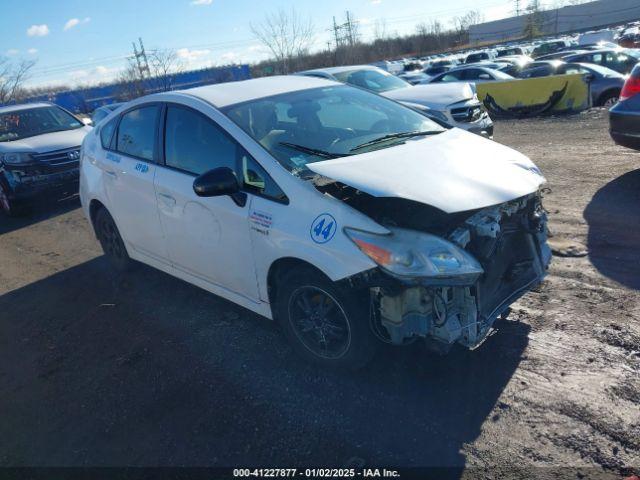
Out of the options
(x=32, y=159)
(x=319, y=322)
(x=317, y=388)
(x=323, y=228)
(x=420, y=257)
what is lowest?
(x=317, y=388)

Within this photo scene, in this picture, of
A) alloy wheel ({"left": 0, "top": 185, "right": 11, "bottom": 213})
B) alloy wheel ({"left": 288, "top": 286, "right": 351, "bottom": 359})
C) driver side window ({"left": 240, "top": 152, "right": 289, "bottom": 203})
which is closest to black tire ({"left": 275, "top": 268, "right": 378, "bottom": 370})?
alloy wheel ({"left": 288, "top": 286, "right": 351, "bottom": 359})

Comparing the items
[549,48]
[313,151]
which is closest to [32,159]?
[313,151]

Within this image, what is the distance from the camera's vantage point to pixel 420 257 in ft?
8.99

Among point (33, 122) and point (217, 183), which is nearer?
point (217, 183)

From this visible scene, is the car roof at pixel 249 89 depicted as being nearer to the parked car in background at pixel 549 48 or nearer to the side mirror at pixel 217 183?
the side mirror at pixel 217 183

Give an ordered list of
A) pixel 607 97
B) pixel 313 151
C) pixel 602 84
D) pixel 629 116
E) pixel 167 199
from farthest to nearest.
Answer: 1. pixel 607 97
2. pixel 602 84
3. pixel 629 116
4. pixel 167 199
5. pixel 313 151

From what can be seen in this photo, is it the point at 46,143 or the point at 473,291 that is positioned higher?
the point at 46,143

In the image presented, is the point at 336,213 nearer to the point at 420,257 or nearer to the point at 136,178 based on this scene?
the point at 420,257

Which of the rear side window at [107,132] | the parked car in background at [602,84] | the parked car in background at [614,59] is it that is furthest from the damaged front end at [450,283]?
the parked car in background at [614,59]

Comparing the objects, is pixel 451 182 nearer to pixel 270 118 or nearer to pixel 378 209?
pixel 378 209

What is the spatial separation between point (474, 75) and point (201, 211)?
50.6 feet

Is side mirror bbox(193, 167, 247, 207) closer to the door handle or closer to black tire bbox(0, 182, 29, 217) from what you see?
the door handle

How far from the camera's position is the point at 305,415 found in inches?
118

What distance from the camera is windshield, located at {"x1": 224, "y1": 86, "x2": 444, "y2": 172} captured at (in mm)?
3535
